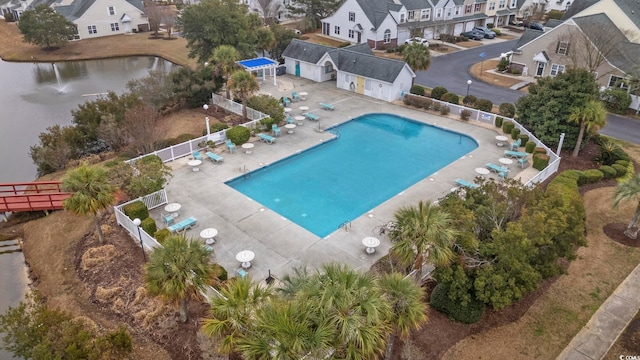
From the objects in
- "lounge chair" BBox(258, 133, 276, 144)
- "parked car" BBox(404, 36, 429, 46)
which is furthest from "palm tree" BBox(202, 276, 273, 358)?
"parked car" BBox(404, 36, 429, 46)

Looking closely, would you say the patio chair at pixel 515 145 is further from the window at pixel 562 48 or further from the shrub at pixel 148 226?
the shrub at pixel 148 226

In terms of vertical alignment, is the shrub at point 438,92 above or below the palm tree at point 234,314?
below

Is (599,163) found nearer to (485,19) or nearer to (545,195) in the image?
(545,195)

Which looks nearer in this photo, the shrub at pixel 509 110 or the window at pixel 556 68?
the shrub at pixel 509 110

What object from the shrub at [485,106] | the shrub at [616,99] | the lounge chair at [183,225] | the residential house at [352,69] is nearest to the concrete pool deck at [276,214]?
the lounge chair at [183,225]

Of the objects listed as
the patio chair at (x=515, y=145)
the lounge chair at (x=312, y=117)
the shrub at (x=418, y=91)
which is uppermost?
the shrub at (x=418, y=91)

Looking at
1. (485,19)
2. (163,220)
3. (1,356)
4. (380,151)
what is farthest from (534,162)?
(485,19)

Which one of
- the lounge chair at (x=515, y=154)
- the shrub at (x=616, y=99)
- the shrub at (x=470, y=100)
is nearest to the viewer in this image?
the lounge chair at (x=515, y=154)

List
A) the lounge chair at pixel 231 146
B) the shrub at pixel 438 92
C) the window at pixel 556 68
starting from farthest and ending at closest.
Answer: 1. the window at pixel 556 68
2. the shrub at pixel 438 92
3. the lounge chair at pixel 231 146
